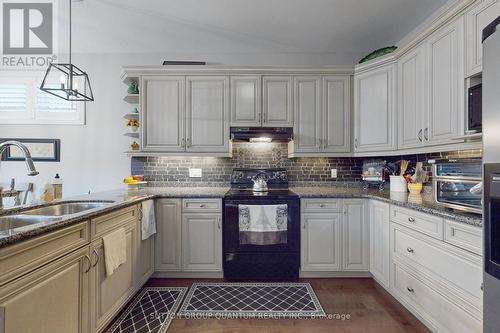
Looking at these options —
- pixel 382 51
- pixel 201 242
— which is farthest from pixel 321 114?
pixel 201 242

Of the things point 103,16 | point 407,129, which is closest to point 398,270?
point 407,129

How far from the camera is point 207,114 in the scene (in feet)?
9.64

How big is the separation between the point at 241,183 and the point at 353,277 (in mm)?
1587

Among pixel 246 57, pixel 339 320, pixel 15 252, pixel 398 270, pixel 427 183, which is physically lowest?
pixel 339 320

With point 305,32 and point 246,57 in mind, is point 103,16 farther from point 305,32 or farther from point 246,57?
point 305,32

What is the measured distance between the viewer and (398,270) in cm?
204

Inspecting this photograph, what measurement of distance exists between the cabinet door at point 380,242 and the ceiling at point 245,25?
185 cm

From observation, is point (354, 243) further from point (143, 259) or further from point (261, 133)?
point (143, 259)

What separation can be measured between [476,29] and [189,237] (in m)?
2.79

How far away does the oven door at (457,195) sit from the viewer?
56.2 inches

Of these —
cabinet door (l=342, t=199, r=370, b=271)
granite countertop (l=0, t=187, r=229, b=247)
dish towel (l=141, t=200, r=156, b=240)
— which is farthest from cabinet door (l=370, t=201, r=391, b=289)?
dish towel (l=141, t=200, r=156, b=240)

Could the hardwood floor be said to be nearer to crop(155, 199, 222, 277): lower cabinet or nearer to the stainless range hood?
crop(155, 199, 222, 277): lower cabinet

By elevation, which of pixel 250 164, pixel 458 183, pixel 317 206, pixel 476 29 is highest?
pixel 476 29

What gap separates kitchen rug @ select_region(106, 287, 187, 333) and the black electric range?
539 millimetres
